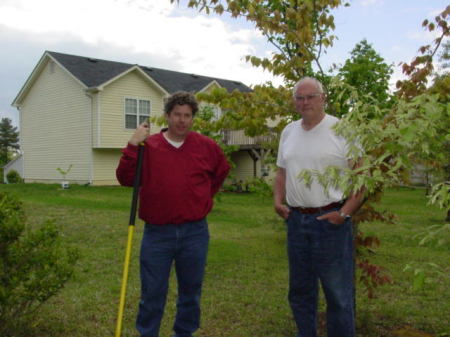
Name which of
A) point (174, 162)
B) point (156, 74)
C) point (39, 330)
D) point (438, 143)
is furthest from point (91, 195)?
point (438, 143)

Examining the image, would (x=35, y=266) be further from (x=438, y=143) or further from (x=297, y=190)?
(x=438, y=143)

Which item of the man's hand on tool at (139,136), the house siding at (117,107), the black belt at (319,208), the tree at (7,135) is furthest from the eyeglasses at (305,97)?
the tree at (7,135)

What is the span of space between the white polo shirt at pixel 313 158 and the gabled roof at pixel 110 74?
19340mm

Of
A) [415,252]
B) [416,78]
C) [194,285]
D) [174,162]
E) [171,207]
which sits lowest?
[415,252]

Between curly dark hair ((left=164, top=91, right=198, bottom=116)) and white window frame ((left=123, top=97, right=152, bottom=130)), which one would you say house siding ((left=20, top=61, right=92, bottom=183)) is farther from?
curly dark hair ((left=164, top=91, right=198, bottom=116))

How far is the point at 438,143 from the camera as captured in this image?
2.22 meters

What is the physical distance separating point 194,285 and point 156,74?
2517 centimetres

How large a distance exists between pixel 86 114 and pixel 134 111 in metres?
2.40

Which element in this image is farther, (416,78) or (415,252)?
(415,252)

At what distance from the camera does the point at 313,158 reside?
11.6 feet

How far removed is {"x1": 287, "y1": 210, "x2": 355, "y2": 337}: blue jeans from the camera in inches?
140

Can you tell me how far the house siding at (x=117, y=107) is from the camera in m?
23.0

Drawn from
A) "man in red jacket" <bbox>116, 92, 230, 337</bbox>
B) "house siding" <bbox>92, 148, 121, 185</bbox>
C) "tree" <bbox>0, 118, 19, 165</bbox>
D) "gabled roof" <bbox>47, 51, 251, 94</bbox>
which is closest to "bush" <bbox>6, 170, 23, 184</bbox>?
"house siding" <bbox>92, 148, 121, 185</bbox>

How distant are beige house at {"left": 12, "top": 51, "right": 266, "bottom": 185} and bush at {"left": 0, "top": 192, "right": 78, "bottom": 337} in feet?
58.7
